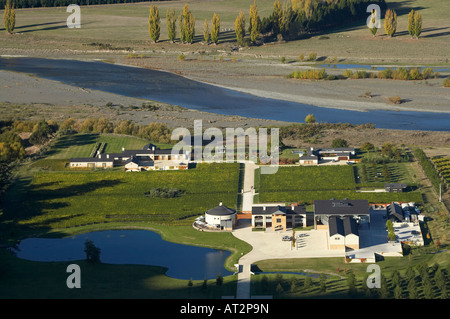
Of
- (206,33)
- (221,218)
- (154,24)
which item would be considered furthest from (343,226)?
(154,24)

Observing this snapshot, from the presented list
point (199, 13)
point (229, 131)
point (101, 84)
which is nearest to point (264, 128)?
point (229, 131)

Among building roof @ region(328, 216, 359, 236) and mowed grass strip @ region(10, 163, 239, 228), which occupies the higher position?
building roof @ region(328, 216, 359, 236)

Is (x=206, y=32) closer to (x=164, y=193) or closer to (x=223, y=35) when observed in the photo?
(x=223, y=35)

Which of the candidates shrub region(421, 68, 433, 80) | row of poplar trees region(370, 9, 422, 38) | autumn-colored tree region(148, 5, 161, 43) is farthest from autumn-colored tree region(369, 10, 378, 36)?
autumn-colored tree region(148, 5, 161, 43)

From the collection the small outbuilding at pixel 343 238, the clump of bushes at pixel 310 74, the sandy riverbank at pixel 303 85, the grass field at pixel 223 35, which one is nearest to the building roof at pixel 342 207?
the small outbuilding at pixel 343 238

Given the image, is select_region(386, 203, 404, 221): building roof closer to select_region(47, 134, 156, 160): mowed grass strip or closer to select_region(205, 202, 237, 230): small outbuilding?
select_region(205, 202, 237, 230): small outbuilding
